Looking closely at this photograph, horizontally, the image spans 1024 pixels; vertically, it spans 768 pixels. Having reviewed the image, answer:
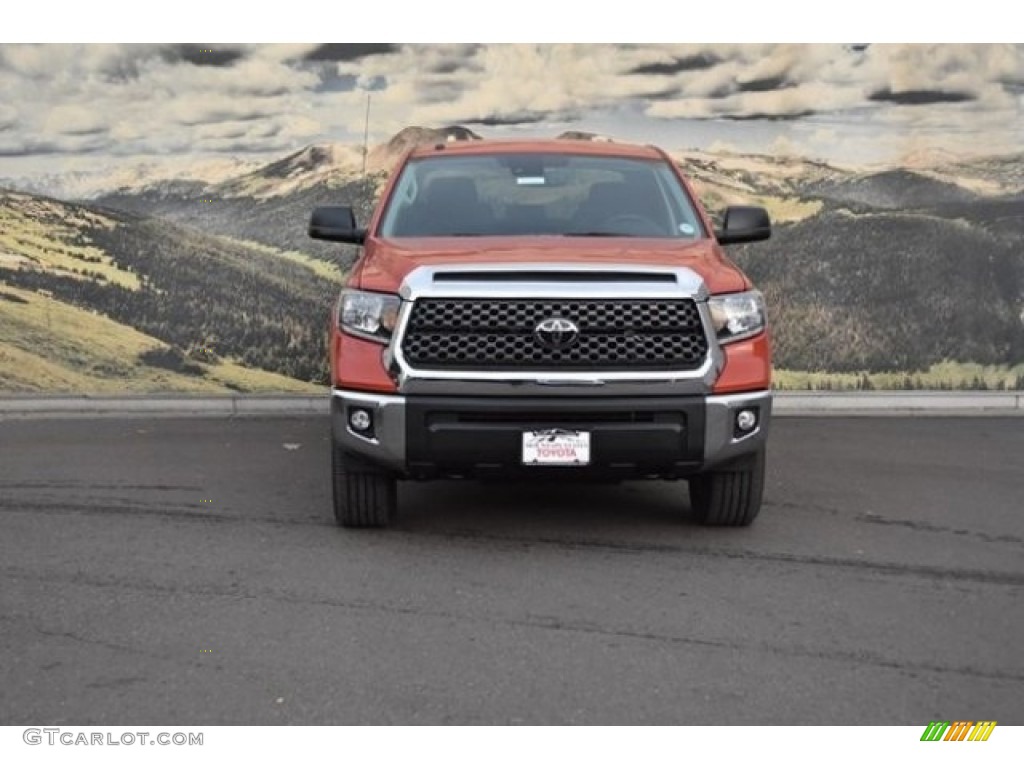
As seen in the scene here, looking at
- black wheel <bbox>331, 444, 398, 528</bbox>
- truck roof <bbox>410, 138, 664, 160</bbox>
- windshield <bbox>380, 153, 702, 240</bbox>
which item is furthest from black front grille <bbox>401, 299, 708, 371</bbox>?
truck roof <bbox>410, 138, 664, 160</bbox>

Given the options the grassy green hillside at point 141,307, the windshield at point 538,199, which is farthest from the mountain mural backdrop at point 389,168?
the windshield at point 538,199

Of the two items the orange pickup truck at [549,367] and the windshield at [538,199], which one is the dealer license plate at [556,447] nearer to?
the orange pickup truck at [549,367]

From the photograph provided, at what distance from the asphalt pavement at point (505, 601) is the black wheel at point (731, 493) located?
123 mm

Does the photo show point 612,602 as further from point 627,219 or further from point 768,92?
point 768,92

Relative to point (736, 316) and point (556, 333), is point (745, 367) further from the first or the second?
point (556, 333)

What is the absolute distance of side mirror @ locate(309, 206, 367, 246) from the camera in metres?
6.83

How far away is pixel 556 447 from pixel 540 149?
236 cm

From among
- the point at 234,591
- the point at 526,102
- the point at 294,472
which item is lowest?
the point at 294,472

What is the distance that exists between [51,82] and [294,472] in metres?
4.53

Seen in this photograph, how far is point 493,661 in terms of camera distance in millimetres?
4496

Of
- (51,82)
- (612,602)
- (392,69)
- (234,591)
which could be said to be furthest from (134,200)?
(612,602)

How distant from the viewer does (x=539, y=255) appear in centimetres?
599
